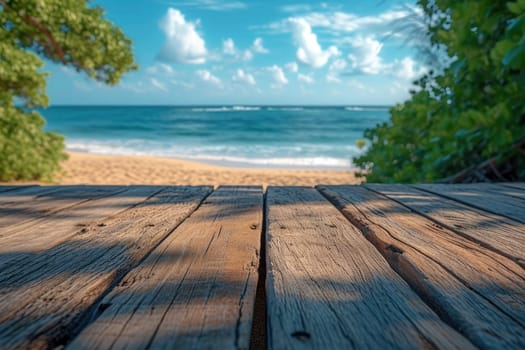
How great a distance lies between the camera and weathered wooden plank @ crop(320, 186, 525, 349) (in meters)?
0.72

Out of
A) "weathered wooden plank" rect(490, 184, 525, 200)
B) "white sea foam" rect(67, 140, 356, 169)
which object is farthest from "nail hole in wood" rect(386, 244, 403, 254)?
"white sea foam" rect(67, 140, 356, 169)

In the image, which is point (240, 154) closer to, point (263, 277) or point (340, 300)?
point (263, 277)

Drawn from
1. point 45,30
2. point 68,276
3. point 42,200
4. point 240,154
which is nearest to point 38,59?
point 45,30

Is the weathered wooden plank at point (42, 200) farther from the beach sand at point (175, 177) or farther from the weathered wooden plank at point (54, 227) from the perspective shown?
the beach sand at point (175, 177)

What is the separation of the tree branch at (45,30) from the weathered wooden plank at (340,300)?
662cm

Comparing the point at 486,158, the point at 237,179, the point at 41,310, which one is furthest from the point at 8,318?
the point at 237,179

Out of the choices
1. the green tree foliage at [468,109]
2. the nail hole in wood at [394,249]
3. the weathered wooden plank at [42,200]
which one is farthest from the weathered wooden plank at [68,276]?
the green tree foliage at [468,109]

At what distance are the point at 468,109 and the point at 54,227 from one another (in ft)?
10.6

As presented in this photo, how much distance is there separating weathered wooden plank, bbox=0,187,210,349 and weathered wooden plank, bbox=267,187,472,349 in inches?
14.2

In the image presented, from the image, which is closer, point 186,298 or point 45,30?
point 186,298

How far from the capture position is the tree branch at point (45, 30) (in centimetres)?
611

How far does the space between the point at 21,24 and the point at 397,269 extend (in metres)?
7.48

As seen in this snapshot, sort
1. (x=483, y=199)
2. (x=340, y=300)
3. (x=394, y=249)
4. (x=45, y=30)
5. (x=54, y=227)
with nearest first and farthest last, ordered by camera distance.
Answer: (x=340, y=300) < (x=394, y=249) < (x=54, y=227) < (x=483, y=199) < (x=45, y=30)

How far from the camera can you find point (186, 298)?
2.68ft
